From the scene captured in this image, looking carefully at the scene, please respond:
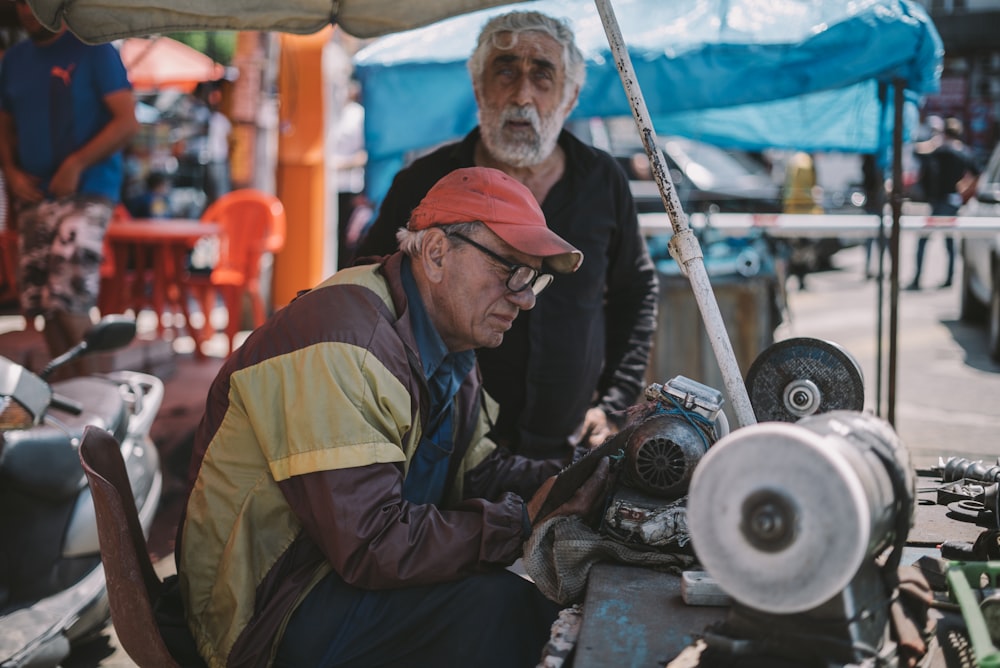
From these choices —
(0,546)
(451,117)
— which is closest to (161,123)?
(451,117)

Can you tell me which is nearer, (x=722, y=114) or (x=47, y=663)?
(x=47, y=663)

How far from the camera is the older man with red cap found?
2043 mm

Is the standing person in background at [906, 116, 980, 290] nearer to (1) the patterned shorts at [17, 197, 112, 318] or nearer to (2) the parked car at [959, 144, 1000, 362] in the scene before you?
(2) the parked car at [959, 144, 1000, 362]

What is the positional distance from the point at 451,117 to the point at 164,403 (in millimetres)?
2601

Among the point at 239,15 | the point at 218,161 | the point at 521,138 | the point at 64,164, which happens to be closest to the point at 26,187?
the point at 64,164

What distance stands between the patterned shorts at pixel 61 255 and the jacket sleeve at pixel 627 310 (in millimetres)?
2772

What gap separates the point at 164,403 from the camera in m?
6.36

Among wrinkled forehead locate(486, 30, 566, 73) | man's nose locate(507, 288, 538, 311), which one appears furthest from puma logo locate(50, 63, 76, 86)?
man's nose locate(507, 288, 538, 311)

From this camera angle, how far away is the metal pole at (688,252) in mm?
2309

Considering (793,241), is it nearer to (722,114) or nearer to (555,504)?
(722,114)

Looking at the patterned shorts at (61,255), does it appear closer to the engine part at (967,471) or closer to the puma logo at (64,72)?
the puma logo at (64,72)

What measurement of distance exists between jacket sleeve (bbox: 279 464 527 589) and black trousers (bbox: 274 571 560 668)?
2.2 inches

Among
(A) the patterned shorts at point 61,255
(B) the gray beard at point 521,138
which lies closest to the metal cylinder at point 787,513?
(B) the gray beard at point 521,138

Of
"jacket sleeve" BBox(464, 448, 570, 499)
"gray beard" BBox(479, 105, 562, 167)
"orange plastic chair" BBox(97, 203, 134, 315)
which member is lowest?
"orange plastic chair" BBox(97, 203, 134, 315)
